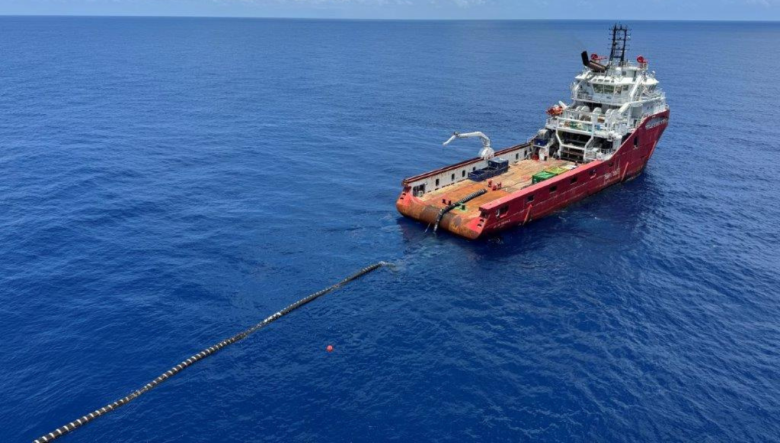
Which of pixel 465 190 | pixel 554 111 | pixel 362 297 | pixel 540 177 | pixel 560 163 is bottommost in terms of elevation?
pixel 362 297

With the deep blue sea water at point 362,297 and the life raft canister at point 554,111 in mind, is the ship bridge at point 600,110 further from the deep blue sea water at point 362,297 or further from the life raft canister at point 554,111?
the deep blue sea water at point 362,297

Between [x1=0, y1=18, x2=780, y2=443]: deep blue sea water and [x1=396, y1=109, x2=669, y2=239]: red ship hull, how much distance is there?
1989mm

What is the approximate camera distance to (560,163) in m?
75.9

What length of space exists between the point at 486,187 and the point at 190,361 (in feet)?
137

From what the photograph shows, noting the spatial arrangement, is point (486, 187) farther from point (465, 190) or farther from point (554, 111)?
point (554, 111)

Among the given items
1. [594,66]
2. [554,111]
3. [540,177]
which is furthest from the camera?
[554,111]

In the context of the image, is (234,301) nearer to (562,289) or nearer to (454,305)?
(454,305)

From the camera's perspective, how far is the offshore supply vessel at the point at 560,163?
60.5 m

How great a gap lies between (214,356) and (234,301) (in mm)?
7396

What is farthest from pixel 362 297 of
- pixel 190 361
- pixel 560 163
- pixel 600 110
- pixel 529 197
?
pixel 600 110

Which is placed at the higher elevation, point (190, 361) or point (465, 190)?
point (465, 190)

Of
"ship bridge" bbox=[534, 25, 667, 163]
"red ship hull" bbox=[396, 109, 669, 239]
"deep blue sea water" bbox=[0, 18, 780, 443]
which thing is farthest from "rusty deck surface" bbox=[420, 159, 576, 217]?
"deep blue sea water" bbox=[0, 18, 780, 443]

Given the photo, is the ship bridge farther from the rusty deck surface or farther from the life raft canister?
the rusty deck surface

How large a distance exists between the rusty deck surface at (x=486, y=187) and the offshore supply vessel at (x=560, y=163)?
12cm
